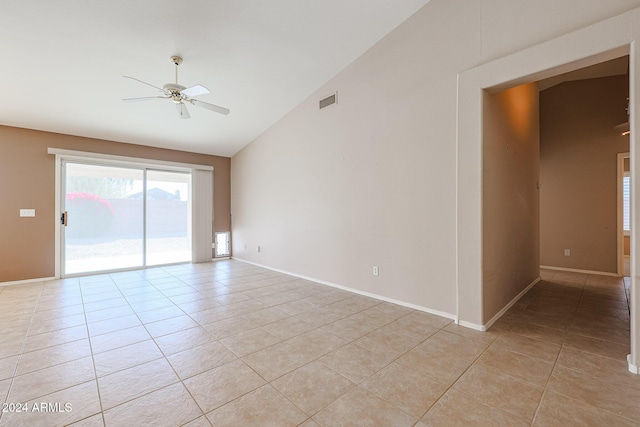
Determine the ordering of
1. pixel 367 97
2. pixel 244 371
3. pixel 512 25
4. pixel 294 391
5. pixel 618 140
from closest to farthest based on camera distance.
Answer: pixel 294 391 < pixel 244 371 < pixel 512 25 < pixel 367 97 < pixel 618 140

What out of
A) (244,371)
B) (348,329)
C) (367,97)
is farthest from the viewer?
(367,97)

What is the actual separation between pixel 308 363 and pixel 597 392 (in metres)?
1.97

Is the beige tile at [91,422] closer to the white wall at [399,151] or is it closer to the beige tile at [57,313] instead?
the beige tile at [57,313]

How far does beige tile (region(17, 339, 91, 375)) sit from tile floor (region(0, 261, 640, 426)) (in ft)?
0.05

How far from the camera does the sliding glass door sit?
5180 mm

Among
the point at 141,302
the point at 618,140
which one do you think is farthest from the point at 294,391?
the point at 618,140

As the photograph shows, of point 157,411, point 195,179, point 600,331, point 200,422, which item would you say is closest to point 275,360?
point 200,422

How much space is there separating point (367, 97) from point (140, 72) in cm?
314

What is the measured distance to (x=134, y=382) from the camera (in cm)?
192

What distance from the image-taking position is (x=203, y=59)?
3.59 meters

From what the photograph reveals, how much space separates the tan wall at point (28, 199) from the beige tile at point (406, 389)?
20.2 feet

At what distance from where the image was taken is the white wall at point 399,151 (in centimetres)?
274

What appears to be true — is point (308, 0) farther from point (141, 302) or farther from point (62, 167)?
point (62, 167)

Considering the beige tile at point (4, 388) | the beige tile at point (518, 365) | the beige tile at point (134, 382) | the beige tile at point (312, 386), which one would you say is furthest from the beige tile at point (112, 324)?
the beige tile at point (518, 365)
